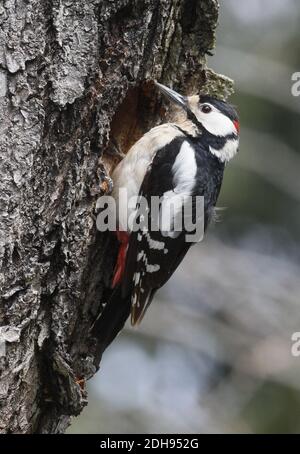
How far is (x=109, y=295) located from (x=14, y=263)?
85cm

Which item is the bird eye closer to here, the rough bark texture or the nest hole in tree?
the nest hole in tree

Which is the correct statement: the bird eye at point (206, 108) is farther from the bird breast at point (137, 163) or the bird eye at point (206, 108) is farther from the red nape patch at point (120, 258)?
the red nape patch at point (120, 258)

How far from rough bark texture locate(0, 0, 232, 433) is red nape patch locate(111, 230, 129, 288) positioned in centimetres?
6

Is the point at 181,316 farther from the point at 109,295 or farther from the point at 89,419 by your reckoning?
the point at 109,295

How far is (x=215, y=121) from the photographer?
4.87 m

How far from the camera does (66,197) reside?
3838mm

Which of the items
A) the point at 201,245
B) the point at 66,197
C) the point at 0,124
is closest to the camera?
the point at 0,124

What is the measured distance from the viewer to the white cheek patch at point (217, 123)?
4812mm

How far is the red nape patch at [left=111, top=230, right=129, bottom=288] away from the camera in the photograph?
14.3ft
